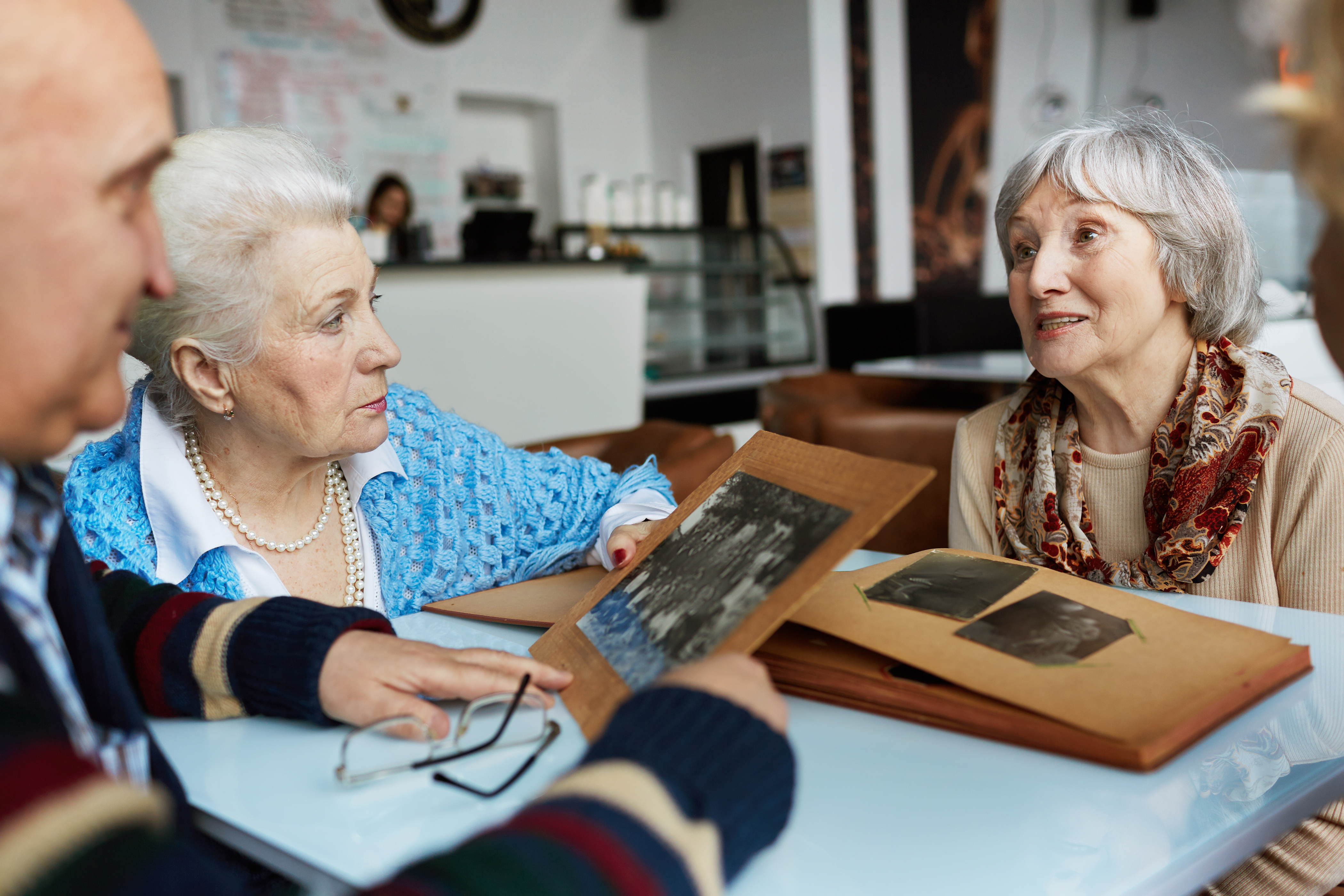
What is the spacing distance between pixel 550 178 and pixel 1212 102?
496 cm

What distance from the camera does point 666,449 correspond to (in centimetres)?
201

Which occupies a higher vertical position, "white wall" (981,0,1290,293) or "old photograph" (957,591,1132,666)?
"white wall" (981,0,1290,293)

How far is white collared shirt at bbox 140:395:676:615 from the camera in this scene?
1.12 m

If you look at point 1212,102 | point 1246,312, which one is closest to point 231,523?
point 1246,312

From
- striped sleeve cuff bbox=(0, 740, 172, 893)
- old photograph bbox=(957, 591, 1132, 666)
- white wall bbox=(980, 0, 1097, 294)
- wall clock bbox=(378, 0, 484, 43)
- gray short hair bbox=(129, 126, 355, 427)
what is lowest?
old photograph bbox=(957, 591, 1132, 666)

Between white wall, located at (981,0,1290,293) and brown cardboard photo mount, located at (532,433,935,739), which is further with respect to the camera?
white wall, located at (981,0,1290,293)

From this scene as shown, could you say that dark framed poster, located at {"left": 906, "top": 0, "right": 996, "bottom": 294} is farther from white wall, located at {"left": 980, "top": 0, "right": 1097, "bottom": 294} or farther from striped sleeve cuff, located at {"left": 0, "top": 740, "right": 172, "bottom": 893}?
striped sleeve cuff, located at {"left": 0, "top": 740, "right": 172, "bottom": 893}

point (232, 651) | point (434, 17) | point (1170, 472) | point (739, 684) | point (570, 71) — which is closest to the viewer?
point (739, 684)

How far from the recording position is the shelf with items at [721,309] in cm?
586

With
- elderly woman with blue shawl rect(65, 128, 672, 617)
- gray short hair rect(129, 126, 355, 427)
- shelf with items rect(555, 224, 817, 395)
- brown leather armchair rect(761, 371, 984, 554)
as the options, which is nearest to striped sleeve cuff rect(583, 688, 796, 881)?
elderly woman with blue shawl rect(65, 128, 672, 617)

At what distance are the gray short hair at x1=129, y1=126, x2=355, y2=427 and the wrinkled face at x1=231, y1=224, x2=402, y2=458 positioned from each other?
2 centimetres

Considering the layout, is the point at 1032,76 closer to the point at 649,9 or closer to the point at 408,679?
the point at 649,9

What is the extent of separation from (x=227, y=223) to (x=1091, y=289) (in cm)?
102

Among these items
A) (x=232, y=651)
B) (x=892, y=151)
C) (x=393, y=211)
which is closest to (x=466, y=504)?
(x=232, y=651)
